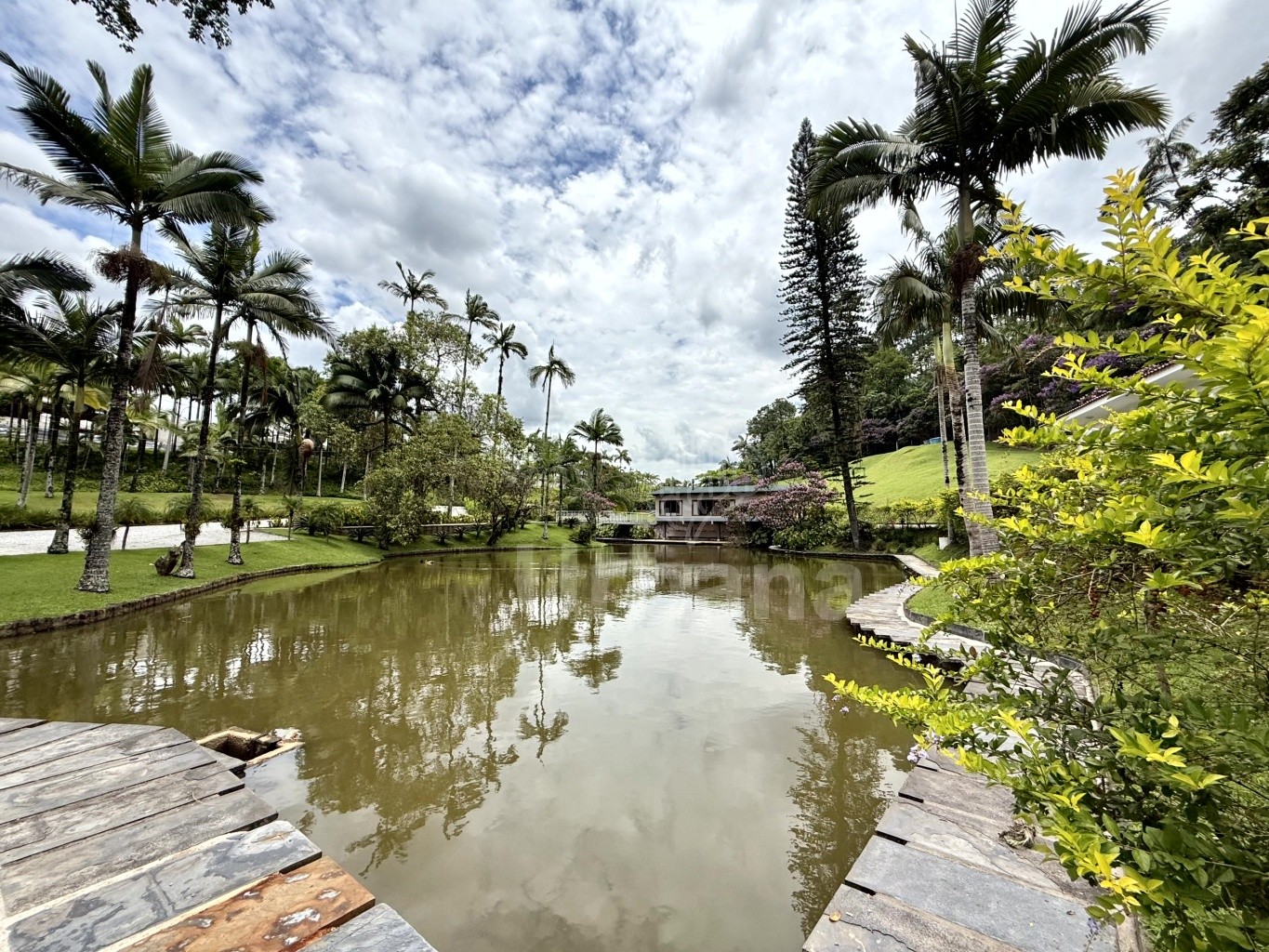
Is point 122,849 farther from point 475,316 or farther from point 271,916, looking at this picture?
point 475,316

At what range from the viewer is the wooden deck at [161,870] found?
2.19 m

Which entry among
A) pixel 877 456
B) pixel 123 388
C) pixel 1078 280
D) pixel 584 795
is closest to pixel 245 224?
pixel 123 388

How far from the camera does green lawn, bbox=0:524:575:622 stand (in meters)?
8.75

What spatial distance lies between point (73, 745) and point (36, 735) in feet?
1.62

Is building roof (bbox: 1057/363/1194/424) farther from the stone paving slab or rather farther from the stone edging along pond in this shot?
the stone edging along pond

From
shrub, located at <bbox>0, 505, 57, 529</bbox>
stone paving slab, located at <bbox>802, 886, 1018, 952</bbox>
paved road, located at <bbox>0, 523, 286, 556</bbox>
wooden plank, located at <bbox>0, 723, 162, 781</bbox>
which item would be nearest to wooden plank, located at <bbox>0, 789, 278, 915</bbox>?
wooden plank, located at <bbox>0, 723, 162, 781</bbox>

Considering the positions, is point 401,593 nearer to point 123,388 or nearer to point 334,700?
point 123,388

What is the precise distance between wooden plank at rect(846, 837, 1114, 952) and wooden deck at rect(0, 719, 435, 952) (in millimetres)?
2183

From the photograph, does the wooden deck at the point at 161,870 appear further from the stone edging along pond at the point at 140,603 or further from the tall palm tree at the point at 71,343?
the tall palm tree at the point at 71,343

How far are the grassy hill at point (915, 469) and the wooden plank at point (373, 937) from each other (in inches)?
1039

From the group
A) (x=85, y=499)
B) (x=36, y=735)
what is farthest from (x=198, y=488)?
(x=85, y=499)

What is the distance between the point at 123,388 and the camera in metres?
9.81

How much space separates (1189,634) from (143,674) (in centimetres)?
929

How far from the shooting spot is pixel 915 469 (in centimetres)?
3266
